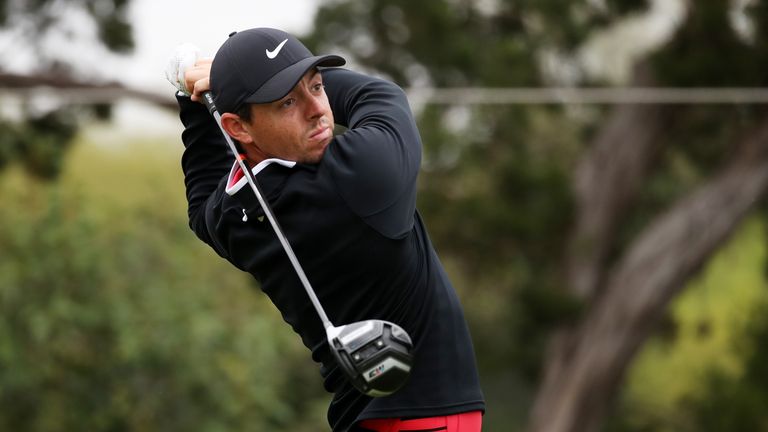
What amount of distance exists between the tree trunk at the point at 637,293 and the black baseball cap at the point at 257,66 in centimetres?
1108

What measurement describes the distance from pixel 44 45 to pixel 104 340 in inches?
113

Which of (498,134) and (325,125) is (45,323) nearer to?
(498,134)

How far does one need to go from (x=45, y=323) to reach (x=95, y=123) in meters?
2.47

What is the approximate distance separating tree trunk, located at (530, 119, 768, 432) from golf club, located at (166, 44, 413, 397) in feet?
36.4

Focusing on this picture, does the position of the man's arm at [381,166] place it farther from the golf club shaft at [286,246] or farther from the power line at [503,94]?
the power line at [503,94]

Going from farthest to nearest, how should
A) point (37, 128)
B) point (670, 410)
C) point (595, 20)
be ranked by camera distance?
point (670, 410) < point (595, 20) < point (37, 128)

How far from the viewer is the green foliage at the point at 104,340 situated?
37.2 ft

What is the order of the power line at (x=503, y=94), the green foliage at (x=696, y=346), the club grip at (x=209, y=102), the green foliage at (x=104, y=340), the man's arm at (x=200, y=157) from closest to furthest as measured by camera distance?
the club grip at (x=209, y=102)
the man's arm at (x=200, y=157)
the power line at (x=503, y=94)
the green foliage at (x=104, y=340)
the green foliage at (x=696, y=346)

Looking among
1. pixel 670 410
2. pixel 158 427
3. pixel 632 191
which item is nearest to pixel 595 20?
pixel 632 191

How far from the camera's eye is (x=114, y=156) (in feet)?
69.4

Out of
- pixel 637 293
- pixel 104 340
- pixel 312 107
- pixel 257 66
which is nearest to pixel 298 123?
pixel 312 107

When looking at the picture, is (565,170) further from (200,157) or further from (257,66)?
(257,66)

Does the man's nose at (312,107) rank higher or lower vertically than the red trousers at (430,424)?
higher

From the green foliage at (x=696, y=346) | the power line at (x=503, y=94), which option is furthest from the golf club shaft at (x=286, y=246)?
the green foliage at (x=696, y=346)
